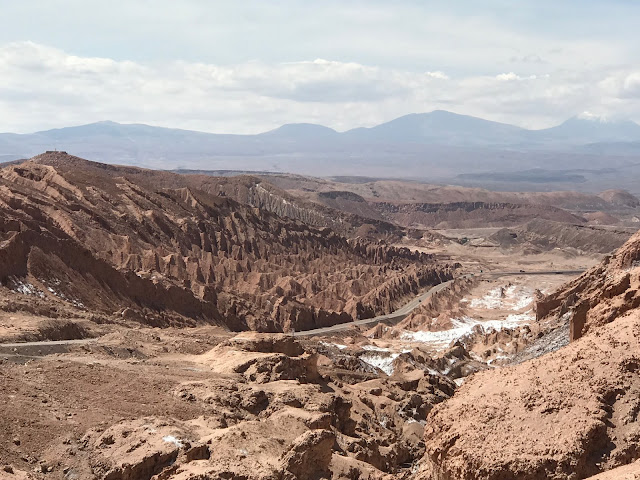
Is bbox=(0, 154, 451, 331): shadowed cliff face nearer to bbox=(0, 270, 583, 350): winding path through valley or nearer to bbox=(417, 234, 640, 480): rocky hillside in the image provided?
bbox=(0, 270, 583, 350): winding path through valley

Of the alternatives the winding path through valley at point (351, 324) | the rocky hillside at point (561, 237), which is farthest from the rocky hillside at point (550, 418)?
the rocky hillside at point (561, 237)

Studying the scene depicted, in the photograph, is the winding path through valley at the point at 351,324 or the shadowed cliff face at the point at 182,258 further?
the shadowed cliff face at the point at 182,258

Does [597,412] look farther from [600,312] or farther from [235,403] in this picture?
[235,403]

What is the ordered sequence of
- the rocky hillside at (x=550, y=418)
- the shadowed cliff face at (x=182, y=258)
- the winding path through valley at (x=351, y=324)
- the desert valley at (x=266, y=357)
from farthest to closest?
1. the shadowed cliff face at (x=182, y=258)
2. the winding path through valley at (x=351, y=324)
3. the desert valley at (x=266, y=357)
4. the rocky hillside at (x=550, y=418)

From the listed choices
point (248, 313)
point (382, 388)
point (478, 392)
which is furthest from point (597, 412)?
point (248, 313)

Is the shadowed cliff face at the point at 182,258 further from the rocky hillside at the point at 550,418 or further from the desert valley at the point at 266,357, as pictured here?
the rocky hillside at the point at 550,418

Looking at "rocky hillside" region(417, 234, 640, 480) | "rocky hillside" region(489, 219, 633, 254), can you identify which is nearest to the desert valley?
"rocky hillside" region(417, 234, 640, 480)
